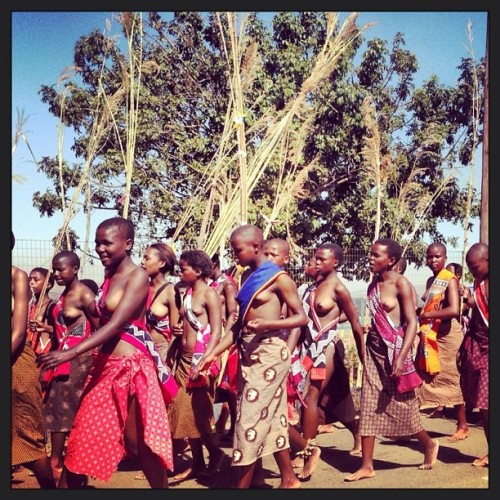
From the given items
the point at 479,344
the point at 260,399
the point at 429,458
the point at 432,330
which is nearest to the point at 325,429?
the point at 432,330

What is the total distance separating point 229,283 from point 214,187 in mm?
1404

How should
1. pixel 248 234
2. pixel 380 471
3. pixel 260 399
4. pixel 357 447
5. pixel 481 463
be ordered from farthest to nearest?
pixel 357 447 < pixel 481 463 < pixel 380 471 < pixel 248 234 < pixel 260 399

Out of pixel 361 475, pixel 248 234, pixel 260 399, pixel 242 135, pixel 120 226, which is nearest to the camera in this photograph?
pixel 120 226

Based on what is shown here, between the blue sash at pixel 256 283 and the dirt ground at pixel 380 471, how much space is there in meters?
1.47

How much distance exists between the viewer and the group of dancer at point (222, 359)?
3.86 meters

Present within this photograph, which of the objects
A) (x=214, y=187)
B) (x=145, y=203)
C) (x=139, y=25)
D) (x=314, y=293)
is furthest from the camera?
(x=145, y=203)

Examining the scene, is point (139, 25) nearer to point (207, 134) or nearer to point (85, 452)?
point (85, 452)

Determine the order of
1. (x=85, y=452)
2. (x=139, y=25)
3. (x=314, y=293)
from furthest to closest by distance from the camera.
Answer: (x=139, y=25) < (x=314, y=293) < (x=85, y=452)

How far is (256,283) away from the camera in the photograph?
4.44m

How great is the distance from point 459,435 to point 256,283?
11.2 ft

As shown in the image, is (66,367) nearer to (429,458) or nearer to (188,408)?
(188,408)

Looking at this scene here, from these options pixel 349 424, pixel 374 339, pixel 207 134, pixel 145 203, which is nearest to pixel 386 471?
pixel 349 424

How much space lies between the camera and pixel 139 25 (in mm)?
6586

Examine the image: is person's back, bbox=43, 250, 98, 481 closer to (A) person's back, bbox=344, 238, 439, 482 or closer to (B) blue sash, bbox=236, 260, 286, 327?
(B) blue sash, bbox=236, 260, 286, 327
